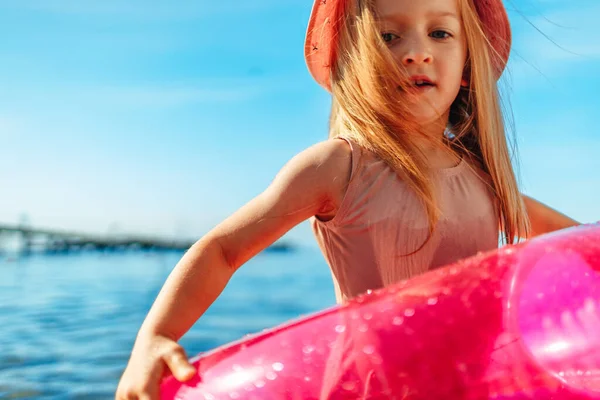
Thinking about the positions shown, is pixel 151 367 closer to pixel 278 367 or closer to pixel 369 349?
pixel 278 367

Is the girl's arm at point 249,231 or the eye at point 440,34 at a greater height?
the eye at point 440,34

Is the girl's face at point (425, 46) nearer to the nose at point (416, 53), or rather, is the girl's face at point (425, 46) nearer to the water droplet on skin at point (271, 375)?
the nose at point (416, 53)

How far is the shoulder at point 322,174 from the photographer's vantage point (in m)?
1.63

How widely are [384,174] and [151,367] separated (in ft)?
2.44

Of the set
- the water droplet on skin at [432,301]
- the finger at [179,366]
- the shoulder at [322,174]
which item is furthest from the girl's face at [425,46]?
the finger at [179,366]

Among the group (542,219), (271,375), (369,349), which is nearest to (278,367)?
(271,375)

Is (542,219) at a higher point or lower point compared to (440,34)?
lower

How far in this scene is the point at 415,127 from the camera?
1.85 metres

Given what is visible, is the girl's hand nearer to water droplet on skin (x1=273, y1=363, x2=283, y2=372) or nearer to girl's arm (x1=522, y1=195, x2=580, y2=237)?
water droplet on skin (x1=273, y1=363, x2=283, y2=372)

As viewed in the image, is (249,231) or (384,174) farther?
(384,174)

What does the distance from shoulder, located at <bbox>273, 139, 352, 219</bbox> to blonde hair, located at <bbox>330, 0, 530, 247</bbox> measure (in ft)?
0.37

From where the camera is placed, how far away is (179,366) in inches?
54.8

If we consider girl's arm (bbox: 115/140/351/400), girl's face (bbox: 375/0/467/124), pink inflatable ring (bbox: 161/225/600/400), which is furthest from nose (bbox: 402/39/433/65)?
pink inflatable ring (bbox: 161/225/600/400)

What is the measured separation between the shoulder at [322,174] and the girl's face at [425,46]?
278 millimetres
